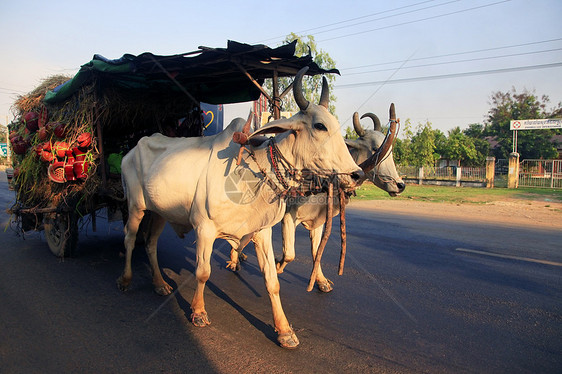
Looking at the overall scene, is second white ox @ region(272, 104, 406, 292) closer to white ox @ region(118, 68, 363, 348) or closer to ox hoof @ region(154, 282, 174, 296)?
white ox @ region(118, 68, 363, 348)

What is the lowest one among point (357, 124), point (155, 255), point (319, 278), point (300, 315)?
point (300, 315)

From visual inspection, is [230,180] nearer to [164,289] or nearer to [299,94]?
[299,94]

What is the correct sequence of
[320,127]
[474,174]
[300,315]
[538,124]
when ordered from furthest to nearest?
[538,124] → [474,174] → [300,315] → [320,127]

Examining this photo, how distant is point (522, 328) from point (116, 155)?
5.79 m

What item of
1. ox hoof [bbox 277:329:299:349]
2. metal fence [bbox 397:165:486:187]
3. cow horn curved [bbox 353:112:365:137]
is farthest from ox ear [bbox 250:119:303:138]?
metal fence [bbox 397:165:486:187]

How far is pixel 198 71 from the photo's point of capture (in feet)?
16.1

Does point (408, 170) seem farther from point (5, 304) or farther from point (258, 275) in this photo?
point (5, 304)

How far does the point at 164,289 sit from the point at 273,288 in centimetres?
168

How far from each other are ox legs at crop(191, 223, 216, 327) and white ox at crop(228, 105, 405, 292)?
109cm

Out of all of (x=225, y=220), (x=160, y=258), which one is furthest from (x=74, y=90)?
(x=225, y=220)

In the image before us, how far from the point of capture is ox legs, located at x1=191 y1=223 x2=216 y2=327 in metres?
3.69

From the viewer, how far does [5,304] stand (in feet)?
13.6

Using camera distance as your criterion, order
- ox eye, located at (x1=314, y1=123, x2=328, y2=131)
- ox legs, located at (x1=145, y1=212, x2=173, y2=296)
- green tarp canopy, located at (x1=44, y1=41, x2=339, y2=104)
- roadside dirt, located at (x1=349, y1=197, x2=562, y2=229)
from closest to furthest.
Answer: ox eye, located at (x1=314, y1=123, x2=328, y2=131)
green tarp canopy, located at (x1=44, y1=41, x2=339, y2=104)
ox legs, located at (x1=145, y1=212, x2=173, y2=296)
roadside dirt, located at (x1=349, y1=197, x2=562, y2=229)

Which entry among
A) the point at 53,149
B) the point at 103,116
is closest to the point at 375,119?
the point at 103,116
